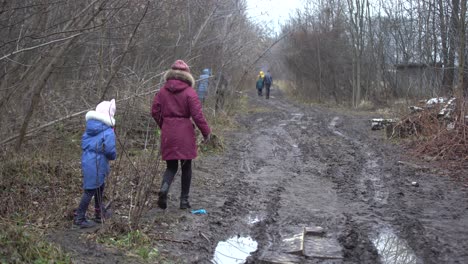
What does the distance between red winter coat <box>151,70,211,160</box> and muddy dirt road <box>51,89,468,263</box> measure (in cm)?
78

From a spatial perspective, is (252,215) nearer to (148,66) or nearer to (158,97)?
(158,97)

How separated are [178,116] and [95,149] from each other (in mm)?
1149

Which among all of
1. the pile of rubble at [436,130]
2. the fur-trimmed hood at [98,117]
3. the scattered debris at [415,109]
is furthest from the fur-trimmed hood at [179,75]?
the scattered debris at [415,109]

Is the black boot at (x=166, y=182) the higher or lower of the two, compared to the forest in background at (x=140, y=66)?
lower

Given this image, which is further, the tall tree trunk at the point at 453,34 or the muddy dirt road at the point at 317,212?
the tall tree trunk at the point at 453,34

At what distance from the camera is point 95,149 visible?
5441mm

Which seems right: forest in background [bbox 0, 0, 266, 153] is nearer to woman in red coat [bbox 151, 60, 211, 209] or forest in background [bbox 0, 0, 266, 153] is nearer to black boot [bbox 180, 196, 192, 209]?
woman in red coat [bbox 151, 60, 211, 209]

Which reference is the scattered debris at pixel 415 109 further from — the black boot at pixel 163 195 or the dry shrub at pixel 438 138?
the black boot at pixel 163 195

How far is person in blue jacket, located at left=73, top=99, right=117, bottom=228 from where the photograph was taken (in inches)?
214

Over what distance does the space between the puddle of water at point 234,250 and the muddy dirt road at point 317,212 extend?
0.4 inches

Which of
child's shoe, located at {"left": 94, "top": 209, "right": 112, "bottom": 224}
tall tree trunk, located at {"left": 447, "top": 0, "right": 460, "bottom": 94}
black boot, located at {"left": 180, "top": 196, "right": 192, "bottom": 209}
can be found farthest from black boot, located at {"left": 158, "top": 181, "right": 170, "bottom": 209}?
tall tree trunk, located at {"left": 447, "top": 0, "right": 460, "bottom": 94}

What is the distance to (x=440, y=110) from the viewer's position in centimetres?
1262

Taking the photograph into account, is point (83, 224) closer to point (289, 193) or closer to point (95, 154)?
point (95, 154)

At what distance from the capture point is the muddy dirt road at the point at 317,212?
16.7ft
